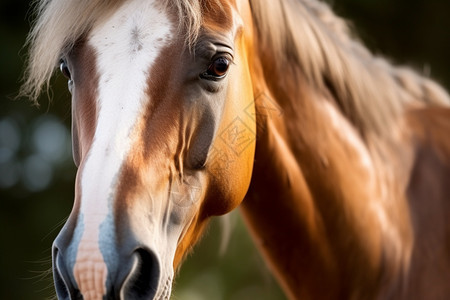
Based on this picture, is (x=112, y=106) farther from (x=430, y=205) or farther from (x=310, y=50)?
(x=430, y=205)

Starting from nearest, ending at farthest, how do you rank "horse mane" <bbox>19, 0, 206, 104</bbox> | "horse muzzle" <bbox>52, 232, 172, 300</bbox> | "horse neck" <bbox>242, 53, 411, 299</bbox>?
1. "horse muzzle" <bbox>52, 232, 172, 300</bbox>
2. "horse mane" <bbox>19, 0, 206, 104</bbox>
3. "horse neck" <bbox>242, 53, 411, 299</bbox>

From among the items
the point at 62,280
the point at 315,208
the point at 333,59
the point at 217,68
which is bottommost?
the point at 315,208

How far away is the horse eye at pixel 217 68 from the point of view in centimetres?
171

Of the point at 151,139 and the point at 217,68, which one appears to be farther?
the point at 217,68

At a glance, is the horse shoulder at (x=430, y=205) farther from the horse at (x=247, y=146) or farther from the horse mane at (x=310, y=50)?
the horse mane at (x=310, y=50)

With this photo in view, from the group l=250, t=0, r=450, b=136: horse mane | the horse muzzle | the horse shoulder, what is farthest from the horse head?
the horse shoulder

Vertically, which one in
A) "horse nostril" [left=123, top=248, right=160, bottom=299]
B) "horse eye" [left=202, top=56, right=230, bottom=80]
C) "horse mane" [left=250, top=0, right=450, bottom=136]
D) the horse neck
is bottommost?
the horse neck

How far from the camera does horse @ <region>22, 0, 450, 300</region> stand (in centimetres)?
147

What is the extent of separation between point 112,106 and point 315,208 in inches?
37.0

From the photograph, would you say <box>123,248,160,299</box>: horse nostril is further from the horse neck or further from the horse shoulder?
the horse shoulder

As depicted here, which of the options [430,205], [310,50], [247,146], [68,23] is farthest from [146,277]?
[430,205]

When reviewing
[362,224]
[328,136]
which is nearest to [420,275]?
[362,224]

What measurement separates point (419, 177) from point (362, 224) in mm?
348

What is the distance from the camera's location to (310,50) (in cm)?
219
